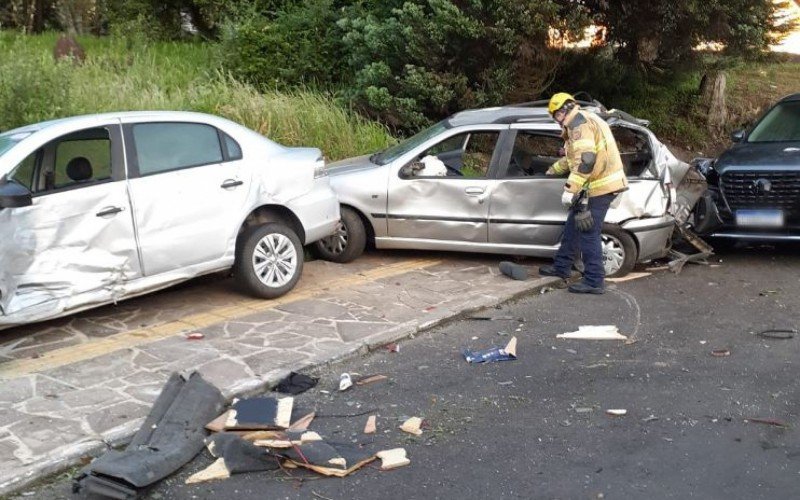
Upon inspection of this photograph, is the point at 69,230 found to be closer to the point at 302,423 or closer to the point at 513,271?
the point at 302,423

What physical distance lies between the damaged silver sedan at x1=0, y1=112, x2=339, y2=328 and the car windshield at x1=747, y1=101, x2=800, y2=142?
224 inches

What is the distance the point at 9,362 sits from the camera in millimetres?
5934

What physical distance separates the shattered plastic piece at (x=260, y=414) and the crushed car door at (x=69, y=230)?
5.65ft

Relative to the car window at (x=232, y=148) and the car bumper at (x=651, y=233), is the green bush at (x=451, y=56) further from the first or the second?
the car window at (x=232, y=148)

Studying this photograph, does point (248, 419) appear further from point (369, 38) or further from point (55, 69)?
point (369, 38)

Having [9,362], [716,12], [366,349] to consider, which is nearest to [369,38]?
[716,12]

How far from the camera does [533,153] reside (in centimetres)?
880

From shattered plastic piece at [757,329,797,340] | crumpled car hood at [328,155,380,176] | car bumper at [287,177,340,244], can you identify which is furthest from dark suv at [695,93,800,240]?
car bumper at [287,177,340,244]

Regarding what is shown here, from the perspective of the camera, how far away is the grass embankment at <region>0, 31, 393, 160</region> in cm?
937

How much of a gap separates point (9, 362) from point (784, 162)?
25.4 ft

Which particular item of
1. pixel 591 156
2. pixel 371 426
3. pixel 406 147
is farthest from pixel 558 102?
pixel 371 426

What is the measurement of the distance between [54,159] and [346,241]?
3281 millimetres

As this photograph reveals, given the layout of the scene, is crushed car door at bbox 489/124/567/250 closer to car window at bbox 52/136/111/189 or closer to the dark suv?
the dark suv

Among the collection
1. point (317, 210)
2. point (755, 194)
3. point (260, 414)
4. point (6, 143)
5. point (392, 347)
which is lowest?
point (392, 347)
